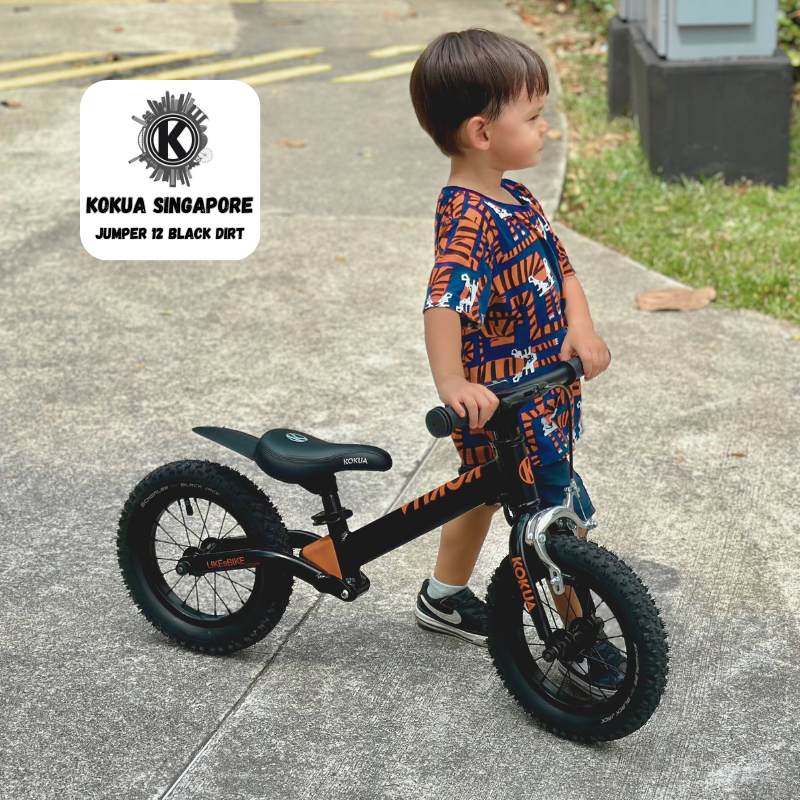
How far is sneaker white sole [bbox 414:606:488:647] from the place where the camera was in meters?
3.07

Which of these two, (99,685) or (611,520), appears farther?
(611,520)

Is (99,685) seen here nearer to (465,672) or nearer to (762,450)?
(465,672)

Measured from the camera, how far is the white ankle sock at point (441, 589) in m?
3.05

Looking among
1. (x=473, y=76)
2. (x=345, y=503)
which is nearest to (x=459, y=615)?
(x=345, y=503)

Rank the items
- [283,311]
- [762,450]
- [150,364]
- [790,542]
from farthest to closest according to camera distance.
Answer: [283,311] < [150,364] < [762,450] < [790,542]

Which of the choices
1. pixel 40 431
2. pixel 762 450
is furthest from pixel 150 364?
pixel 762 450

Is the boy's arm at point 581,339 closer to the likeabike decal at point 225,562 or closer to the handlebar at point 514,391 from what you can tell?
the handlebar at point 514,391

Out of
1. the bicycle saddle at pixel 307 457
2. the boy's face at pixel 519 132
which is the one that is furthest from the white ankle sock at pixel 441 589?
the boy's face at pixel 519 132

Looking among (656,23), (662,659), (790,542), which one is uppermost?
(656,23)

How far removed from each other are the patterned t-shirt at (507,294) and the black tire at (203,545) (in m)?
0.55

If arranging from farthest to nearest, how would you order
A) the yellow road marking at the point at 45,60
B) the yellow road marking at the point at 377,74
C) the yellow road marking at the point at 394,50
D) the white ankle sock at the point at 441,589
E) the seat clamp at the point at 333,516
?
1. the yellow road marking at the point at 394,50
2. the yellow road marking at the point at 45,60
3. the yellow road marking at the point at 377,74
4. the white ankle sock at the point at 441,589
5. the seat clamp at the point at 333,516

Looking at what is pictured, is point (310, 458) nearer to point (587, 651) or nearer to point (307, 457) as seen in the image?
point (307, 457)

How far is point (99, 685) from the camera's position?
2900mm

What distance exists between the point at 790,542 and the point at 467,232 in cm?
159
